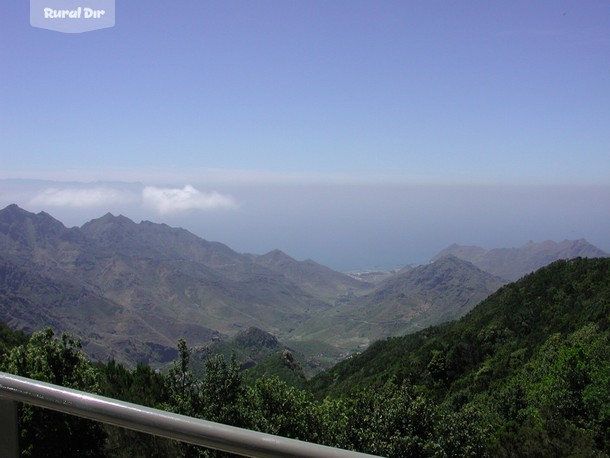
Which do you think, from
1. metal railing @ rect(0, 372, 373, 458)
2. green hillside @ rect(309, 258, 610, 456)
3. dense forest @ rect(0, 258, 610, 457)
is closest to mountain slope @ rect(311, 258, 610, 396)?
green hillside @ rect(309, 258, 610, 456)

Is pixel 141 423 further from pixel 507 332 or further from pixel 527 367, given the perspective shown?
pixel 507 332

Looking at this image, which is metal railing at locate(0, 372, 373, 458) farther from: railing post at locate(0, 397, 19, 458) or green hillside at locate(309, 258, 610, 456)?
green hillside at locate(309, 258, 610, 456)

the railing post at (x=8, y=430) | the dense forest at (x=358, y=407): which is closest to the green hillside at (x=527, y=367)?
the dense forest at (x=358, y=407)

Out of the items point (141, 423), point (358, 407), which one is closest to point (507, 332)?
point (358, 407)

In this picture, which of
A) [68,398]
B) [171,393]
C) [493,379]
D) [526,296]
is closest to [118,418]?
[68,398]

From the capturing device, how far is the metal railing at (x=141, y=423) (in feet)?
6.32

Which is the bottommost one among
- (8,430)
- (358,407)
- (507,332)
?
(507,332)

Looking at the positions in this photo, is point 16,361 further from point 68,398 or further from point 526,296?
point 526,296

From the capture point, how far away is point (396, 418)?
18.2 meters

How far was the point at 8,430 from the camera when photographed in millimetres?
2650

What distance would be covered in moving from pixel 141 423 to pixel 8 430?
994 millimetres

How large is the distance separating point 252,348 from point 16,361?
17127cm

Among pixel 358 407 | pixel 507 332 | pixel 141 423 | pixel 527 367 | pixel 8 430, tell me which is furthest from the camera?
pixel 507 332

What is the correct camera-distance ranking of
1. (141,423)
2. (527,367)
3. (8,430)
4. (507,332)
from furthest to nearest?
(507,332)
(527,367)
(8,430)
(141,423)
